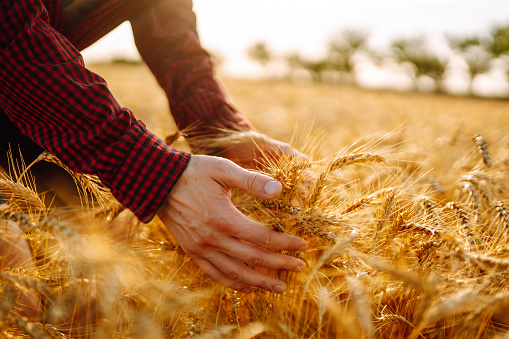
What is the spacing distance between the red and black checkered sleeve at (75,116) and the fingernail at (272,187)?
22cm

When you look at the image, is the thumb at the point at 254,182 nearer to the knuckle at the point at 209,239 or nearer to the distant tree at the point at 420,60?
the knuckle at the point at 209,239

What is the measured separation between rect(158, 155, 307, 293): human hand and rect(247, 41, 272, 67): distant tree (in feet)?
118

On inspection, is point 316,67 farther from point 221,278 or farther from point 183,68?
point 221,278

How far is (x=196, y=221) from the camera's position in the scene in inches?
31.9

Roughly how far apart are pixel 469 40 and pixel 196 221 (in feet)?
101

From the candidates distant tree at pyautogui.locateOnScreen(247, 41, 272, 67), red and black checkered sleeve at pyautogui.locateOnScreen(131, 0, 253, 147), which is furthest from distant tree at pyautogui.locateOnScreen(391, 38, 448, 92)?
red and black checkered sleeve at pyautogui.locateOnScreen(131, 0, 253, 147)

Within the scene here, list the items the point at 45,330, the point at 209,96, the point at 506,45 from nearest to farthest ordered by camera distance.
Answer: the point at 45,330 → the point at 209,96 → the point at 506,45

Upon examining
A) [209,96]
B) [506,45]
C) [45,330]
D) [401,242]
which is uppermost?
[506,45]

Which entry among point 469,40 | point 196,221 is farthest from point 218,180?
point 469,40

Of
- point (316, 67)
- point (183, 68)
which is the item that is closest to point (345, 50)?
point (316, 67)

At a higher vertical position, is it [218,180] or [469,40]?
[469,40]

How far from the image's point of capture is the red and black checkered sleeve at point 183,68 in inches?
49.9

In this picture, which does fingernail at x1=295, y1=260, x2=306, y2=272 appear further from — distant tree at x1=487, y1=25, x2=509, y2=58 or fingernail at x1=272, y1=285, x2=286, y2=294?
distant tree at x1=487, y1=25, x2=509, y2=58

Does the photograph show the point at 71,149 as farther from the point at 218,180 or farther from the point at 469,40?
the point at 469,40
